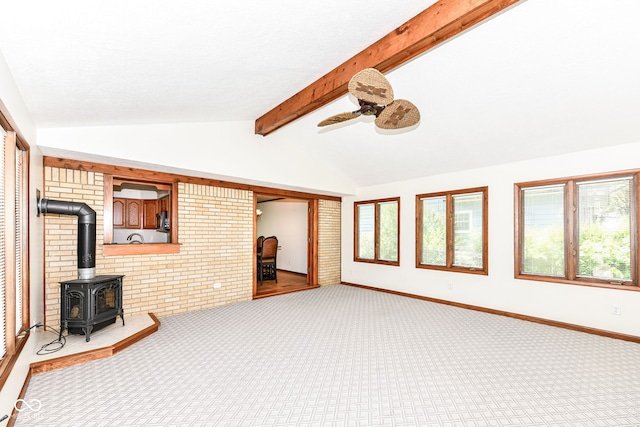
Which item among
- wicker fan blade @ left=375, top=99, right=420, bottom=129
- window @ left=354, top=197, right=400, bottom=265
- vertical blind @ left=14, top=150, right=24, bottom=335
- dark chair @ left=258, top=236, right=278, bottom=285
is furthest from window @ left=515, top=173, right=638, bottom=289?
vertical blind @ left=14, top=150, right=24, bottom=335

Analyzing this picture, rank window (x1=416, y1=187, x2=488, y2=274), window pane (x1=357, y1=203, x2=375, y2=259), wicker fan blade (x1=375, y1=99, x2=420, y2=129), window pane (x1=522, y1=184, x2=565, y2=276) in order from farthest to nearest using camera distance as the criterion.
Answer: window pane (x1=357, y1=203, x2=375, y2=259) < window (x1=416, y1=187, x2=488, y2=274) < window pane (x1=522, y1=184, x2=565, y2=276) < wicker fan blade (x1=375, y1=99, x2=420, y2=129)

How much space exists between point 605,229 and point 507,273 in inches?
49.6

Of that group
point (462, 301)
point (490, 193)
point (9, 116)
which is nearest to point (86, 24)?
point (9, 116)

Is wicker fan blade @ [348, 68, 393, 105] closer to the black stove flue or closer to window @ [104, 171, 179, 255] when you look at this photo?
the black stove flue

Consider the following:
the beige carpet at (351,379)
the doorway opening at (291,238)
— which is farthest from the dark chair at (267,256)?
the beige carpet at (351,379)

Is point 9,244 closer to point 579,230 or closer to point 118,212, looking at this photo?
point 118,212

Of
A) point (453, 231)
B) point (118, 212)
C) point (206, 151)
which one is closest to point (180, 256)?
point (206, 151)

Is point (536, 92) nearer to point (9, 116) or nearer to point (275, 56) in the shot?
point (275, 56)

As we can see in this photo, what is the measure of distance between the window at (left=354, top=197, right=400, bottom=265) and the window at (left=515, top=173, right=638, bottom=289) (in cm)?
218

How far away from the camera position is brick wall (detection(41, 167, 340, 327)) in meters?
3.53

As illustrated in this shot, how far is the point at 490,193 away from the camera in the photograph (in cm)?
465

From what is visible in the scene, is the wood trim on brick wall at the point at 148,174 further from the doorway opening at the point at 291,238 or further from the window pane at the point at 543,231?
the window pane at the point at 543,231

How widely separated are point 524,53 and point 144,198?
22.5ft

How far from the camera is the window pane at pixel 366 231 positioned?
653 cm
